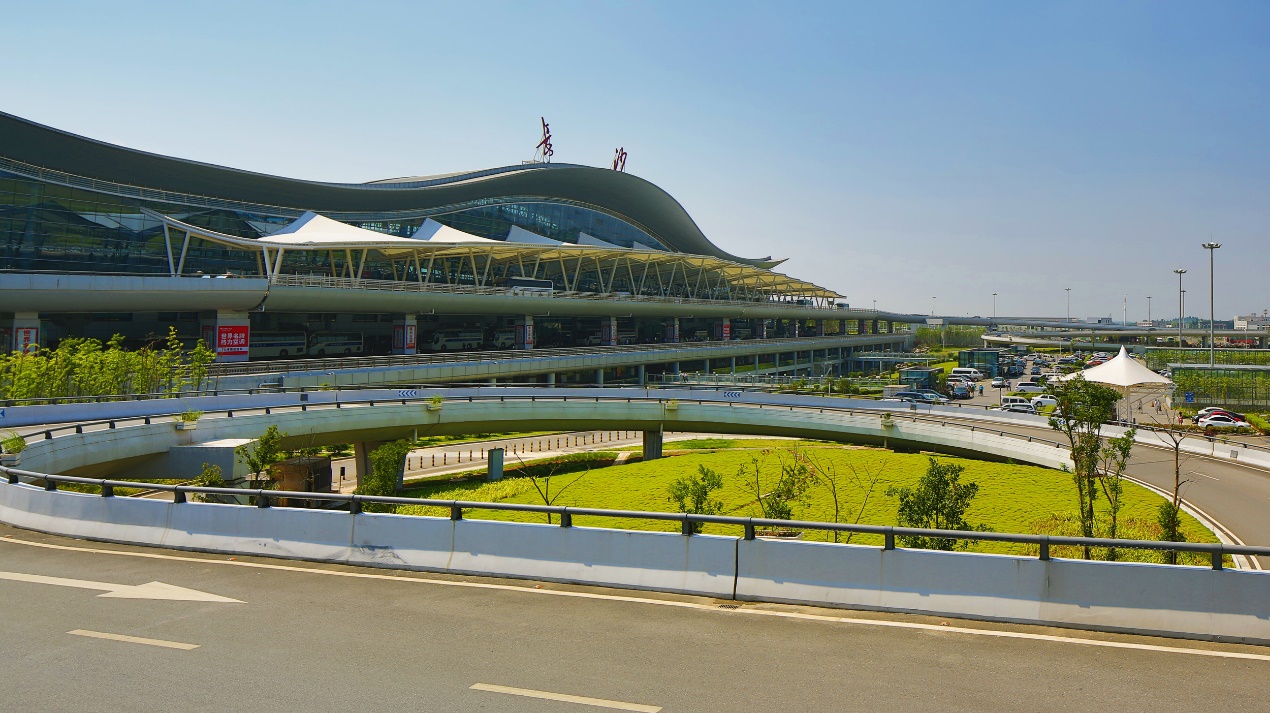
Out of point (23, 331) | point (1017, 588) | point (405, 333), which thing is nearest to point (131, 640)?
point (1017, 588)

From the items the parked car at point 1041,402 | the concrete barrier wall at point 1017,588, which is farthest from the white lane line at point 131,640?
the parked car at point 1041,402

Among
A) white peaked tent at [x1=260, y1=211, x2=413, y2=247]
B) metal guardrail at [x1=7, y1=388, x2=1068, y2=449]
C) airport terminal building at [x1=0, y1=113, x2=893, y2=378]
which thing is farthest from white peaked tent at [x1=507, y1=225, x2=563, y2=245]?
metal guardrail at [x1=7, y1=388, x2=1068, y2=449]

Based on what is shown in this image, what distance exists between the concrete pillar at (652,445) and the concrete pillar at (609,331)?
4046 centimetres

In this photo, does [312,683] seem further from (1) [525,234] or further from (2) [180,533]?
(1) [525,234]

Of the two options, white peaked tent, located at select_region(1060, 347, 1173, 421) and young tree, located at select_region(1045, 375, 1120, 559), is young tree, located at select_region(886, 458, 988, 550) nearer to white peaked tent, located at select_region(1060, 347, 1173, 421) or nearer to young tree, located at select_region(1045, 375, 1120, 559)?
young tree, located at select_region(1045, 375, 1120, 559)

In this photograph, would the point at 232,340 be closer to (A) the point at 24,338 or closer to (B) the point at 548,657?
(A) the point at 24,338

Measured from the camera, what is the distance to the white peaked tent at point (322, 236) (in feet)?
186

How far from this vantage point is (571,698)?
7254mm

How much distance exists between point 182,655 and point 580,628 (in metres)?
4.49

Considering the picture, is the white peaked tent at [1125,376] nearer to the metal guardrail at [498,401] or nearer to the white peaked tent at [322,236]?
the metal guardrail at [498,401]

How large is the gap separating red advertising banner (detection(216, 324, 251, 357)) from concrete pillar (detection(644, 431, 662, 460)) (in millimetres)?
27077

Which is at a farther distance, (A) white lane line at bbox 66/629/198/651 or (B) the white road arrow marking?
(B) the white road arrow marking

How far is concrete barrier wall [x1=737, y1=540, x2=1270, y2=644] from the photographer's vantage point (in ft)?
28.6

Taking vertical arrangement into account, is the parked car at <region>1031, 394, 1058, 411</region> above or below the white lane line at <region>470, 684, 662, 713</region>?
above
